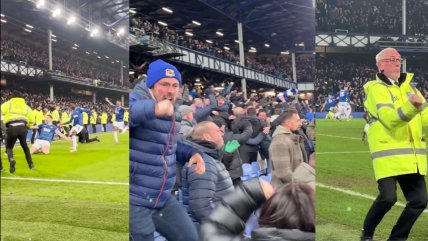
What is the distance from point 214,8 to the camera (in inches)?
111

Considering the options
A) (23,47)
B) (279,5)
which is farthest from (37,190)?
(279,5)

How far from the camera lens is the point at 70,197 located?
2707 mm

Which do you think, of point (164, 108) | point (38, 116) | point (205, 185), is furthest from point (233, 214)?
point (38, 116)

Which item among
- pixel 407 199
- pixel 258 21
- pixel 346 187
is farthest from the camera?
pixel 346 187

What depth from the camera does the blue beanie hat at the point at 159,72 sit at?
2.50 metres

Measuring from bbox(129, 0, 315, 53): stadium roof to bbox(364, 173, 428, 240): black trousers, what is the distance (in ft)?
2.96

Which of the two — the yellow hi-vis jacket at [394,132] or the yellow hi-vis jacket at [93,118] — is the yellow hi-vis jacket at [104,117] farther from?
the yellow hi-vis jacket at [394,132]

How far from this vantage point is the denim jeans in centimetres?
260

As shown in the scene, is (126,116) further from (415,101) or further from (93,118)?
(415,101)

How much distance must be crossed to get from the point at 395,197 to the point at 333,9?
1.13 meters

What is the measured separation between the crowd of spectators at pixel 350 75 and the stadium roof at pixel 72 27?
1.15m

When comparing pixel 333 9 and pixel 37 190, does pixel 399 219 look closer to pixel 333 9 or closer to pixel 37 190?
pixel 333 9

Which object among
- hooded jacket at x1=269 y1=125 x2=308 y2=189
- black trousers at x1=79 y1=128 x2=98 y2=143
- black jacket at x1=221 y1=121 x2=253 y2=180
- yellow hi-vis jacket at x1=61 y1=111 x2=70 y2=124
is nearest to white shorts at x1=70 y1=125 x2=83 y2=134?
black trousers at x1=79 y1=128 x2=98 y2=143

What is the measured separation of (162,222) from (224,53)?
95 cm
